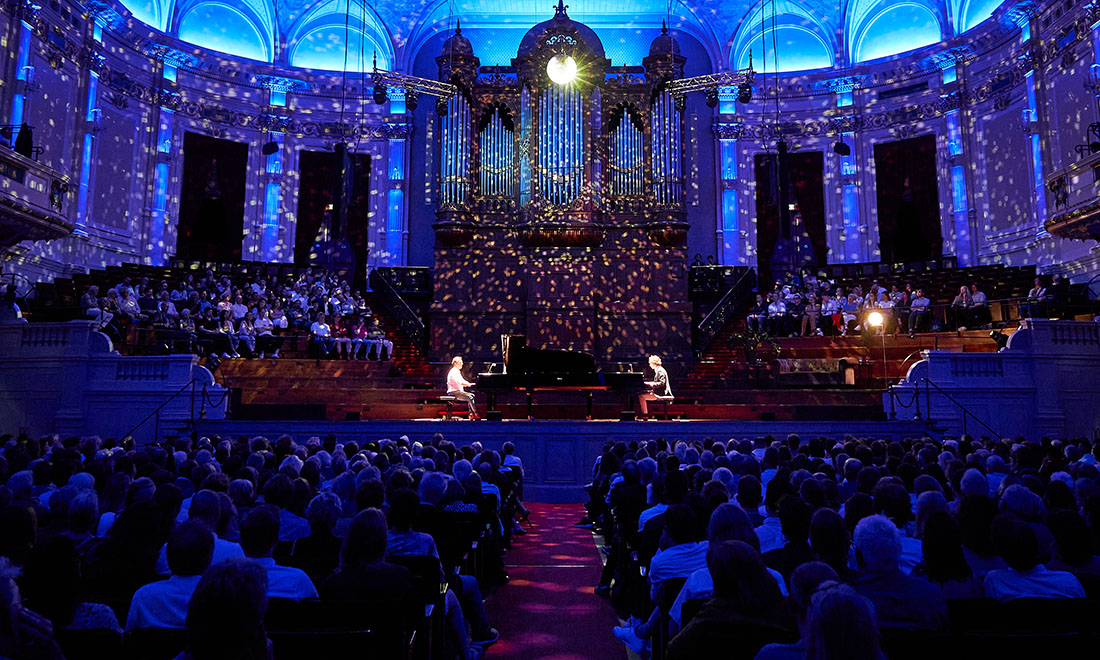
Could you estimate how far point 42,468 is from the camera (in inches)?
225

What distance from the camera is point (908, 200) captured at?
831 inches

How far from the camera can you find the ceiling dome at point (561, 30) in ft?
65.1

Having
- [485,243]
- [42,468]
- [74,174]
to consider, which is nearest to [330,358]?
[485,243]

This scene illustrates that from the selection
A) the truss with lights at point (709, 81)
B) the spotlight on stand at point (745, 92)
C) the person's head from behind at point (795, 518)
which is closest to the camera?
the person's head from behind at point (795, 518)

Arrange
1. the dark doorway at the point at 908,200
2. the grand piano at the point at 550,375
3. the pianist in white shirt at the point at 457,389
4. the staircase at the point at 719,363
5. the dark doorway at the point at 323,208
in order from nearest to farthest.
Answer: the grand piano at the point at 550,375
the pianist in white shirt at the point at 457,389
the staircase at the point at 719,363
the dark doorway at the point at 908,200
the dark doorway at the point at 323,208

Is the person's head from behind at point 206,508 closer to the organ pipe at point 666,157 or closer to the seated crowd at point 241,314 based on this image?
the seated crowd at point 241,314

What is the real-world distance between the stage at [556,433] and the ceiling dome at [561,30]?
38.5 feet

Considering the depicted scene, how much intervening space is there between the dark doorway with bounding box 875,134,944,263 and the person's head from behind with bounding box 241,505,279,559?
20.5m

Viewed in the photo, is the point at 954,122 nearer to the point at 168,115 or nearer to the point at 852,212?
the point at 852,212

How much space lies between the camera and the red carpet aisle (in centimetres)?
465

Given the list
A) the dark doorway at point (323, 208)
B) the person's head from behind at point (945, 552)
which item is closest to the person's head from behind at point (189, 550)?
the person's head from behind at point (945, 552)

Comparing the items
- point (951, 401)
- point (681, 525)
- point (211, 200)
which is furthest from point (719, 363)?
point (681, 525)

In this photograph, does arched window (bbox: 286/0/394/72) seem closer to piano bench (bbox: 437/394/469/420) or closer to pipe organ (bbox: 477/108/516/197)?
pipe organ (bbox: 477/108/516/197)

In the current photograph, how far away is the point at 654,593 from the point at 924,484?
6.65ft
